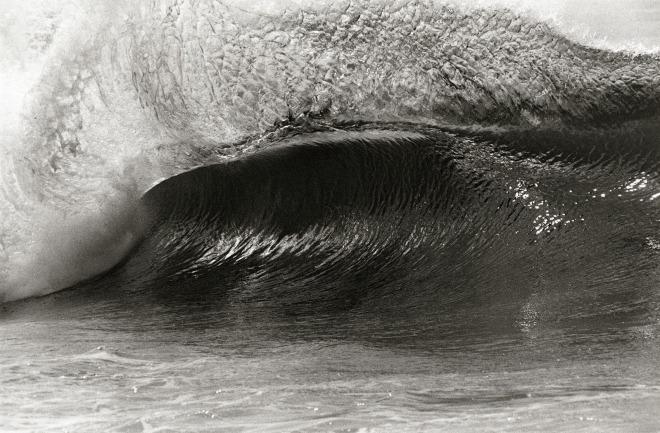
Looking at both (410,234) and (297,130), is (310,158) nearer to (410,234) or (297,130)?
(297,130)

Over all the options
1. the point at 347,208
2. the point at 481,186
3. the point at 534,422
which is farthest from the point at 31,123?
the point at 534,422

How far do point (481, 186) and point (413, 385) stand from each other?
92.6 inches

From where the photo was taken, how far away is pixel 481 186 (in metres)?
5.27

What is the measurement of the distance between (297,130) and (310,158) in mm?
237

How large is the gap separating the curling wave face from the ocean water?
0.05 feet

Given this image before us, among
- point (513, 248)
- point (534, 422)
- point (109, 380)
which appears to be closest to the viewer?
point (534, 422)

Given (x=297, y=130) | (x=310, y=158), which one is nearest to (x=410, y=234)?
(x=310, y=158)

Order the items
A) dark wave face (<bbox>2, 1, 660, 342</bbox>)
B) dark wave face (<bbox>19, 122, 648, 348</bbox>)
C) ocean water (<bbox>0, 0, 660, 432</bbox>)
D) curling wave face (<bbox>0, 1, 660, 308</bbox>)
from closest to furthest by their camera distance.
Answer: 1. dark wave face (<bbox>19, 122, 648, 348</bbox>)
2. ocean water (<bbox>0, 0, 660, 432</bbox>)
3. dark wave face (<bbox>2, 1, 660, 342</bbox>)
4. curling wave face (<bbox>0, 1, 660, 308</bbox>)

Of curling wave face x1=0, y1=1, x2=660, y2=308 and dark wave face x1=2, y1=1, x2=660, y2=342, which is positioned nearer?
dark wave face x1=2, y1=1, x2=660, y2=342

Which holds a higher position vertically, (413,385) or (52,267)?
(52,267)

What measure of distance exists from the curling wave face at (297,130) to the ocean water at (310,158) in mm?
15

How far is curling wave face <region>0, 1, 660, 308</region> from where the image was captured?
5.38 meters


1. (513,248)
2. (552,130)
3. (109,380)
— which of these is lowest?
(109,380)

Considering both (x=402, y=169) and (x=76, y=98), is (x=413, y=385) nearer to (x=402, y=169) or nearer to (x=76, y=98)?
(x=402, y=169)
